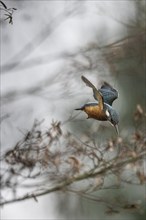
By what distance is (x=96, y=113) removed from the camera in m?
1.21

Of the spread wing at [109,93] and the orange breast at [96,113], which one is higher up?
the spread wing at [109,93]

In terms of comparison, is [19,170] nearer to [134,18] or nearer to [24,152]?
[24,152]

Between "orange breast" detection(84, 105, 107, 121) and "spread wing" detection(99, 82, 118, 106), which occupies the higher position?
"spread wing" detection(99, 82, 118, 106)

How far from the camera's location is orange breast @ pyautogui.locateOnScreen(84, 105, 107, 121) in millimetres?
1203

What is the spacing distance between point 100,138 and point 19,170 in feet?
3.78

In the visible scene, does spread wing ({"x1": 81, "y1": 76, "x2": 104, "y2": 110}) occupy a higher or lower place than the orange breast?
higher

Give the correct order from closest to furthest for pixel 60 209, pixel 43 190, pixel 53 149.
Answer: pixel 53 149 < pixel 43 190 < pixel 60 209

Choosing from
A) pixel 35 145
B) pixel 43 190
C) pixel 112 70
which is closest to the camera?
pixel 112 70

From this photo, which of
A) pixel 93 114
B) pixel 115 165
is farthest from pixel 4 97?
pixel 93 114

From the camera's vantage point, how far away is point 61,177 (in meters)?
3.59

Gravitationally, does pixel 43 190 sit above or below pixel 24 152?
below

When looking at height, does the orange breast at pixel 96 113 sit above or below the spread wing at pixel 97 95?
below

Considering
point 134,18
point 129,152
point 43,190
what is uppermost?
point 134,18

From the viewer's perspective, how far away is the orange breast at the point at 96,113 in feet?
3.95
